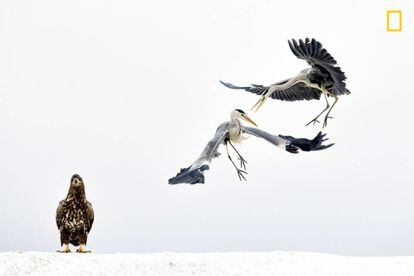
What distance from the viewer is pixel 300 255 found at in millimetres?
9906

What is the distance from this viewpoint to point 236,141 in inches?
296

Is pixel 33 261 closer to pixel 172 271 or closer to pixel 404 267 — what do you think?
pixel 172 271

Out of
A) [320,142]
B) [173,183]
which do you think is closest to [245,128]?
[320,142]

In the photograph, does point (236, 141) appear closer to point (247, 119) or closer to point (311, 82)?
point (247, 119)

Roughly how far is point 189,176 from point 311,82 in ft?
8.82

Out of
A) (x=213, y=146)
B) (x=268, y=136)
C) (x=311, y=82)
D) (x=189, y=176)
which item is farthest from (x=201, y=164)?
(x=311, y=82)

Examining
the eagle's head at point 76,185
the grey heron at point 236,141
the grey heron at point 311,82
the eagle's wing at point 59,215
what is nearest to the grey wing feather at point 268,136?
the grey heron at point 236,141

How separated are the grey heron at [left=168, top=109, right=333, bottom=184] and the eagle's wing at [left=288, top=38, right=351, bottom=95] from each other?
0.96 metres

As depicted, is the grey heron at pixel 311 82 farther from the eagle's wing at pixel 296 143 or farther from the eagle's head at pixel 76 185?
the eagle's head at pixel 76 185

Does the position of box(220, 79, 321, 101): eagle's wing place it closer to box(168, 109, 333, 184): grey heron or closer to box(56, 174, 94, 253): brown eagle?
box(168, 109, 333, 184): grey heron

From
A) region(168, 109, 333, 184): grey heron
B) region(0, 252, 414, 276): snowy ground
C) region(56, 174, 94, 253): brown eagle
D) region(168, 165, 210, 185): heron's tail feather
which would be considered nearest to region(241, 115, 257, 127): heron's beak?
region(168, 109, 333, 184): grey heron

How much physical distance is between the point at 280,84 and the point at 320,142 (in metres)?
1.54

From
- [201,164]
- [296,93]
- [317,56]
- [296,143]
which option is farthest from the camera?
[296,93]

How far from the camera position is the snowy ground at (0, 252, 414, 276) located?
868cm
